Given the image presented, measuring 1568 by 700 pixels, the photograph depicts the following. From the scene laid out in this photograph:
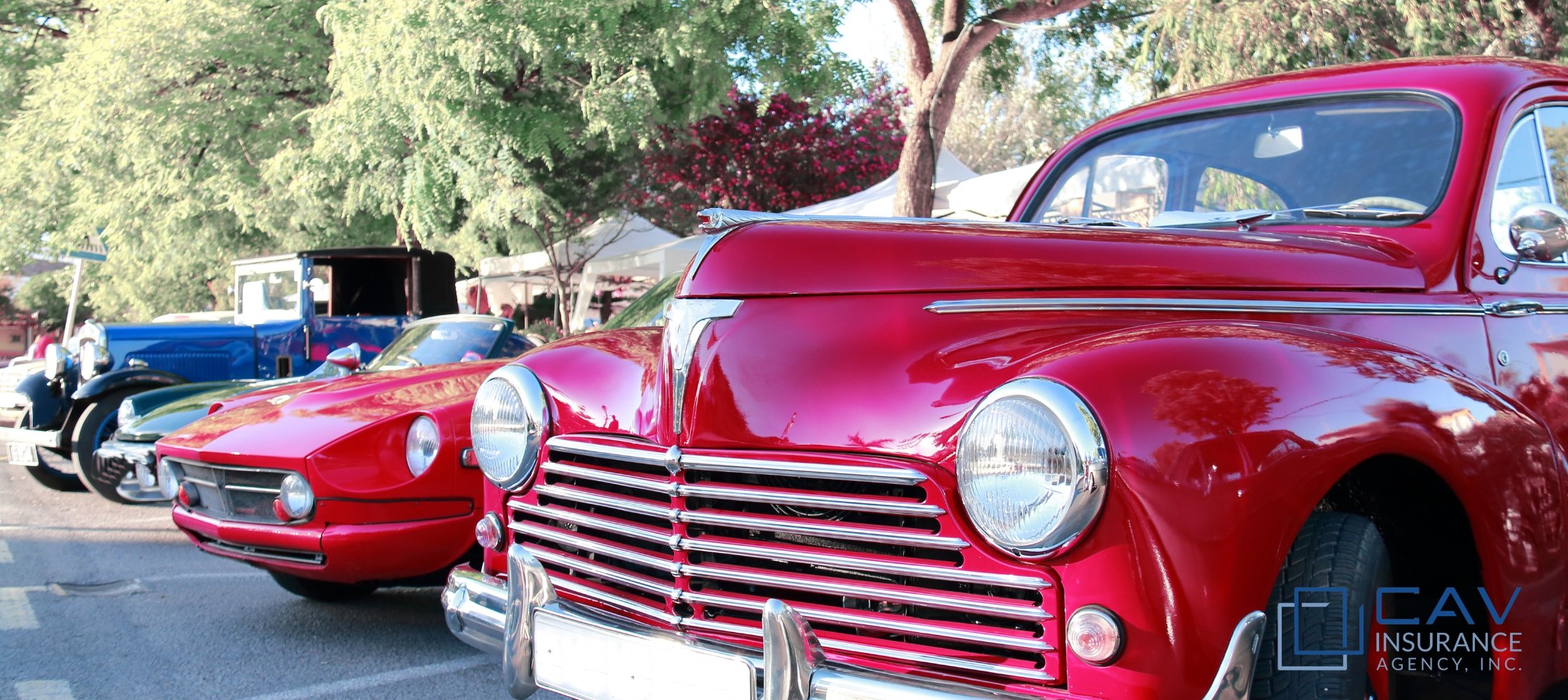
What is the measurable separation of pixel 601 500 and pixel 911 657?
77 cm

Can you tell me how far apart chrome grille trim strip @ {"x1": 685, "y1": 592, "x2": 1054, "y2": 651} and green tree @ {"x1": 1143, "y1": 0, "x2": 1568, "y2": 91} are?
7519 millimetres

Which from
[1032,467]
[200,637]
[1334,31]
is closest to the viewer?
[1032,467]

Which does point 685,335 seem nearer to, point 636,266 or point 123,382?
point 123,382

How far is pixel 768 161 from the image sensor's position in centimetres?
1636

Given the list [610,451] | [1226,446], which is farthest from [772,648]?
[1226,446]

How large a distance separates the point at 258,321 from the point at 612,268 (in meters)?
6.40

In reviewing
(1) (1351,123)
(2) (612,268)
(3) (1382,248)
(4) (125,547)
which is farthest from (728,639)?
(2) (612,268)

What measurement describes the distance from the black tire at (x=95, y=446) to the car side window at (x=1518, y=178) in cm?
772

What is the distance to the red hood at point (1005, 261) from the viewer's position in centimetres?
235

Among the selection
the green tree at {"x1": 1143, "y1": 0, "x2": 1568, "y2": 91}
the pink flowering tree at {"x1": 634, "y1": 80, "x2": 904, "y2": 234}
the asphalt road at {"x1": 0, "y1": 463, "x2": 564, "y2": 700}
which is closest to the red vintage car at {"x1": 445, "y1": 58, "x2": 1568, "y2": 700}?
the asphalt road at {"x1": 0, "y1": 463, "x2": 564, "y2": 700}

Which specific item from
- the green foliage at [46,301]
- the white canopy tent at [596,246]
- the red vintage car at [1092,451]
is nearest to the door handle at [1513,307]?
the red vintage car at [1092,451]

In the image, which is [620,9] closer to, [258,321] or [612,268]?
[258,321]

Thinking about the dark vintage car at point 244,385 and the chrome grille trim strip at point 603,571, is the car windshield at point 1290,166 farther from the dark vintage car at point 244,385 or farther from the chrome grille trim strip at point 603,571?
the dark vintage car at point 244,385

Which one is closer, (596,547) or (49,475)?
(596,547)
